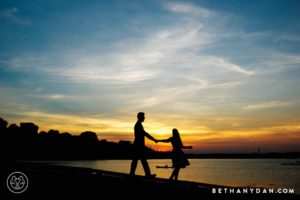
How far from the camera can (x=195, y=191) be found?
9242 millimetres

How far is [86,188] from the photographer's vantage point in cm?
772

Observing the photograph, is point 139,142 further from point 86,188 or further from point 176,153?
point 86,188

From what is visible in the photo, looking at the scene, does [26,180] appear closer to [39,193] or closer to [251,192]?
[39,193]

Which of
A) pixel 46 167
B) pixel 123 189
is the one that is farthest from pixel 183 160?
pixel 46 167

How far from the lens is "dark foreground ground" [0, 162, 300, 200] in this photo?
7109 millimetres

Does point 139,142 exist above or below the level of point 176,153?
above

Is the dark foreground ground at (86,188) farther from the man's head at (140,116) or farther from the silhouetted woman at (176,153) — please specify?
the silhouetted woman at (176,153)

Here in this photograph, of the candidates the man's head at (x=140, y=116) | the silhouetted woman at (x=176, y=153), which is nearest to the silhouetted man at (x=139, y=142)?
the man's head at (x=140, y=116)

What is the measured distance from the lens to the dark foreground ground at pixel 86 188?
7.11 m

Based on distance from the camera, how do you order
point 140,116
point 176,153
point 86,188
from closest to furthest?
point 86,188 → point 140,116 → point 176,153

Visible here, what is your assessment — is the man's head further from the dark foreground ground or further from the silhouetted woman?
the silhouetted woman

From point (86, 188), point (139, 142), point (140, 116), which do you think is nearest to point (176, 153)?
point (139, 142)

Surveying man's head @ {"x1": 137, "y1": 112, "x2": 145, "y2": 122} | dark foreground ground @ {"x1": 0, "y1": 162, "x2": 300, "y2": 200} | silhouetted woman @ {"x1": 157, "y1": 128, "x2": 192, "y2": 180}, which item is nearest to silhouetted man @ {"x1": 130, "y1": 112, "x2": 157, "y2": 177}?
man's head @ {"x1": 137, "y1": 112, "x2": 145, "y2": 122}

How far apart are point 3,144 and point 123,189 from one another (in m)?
153
